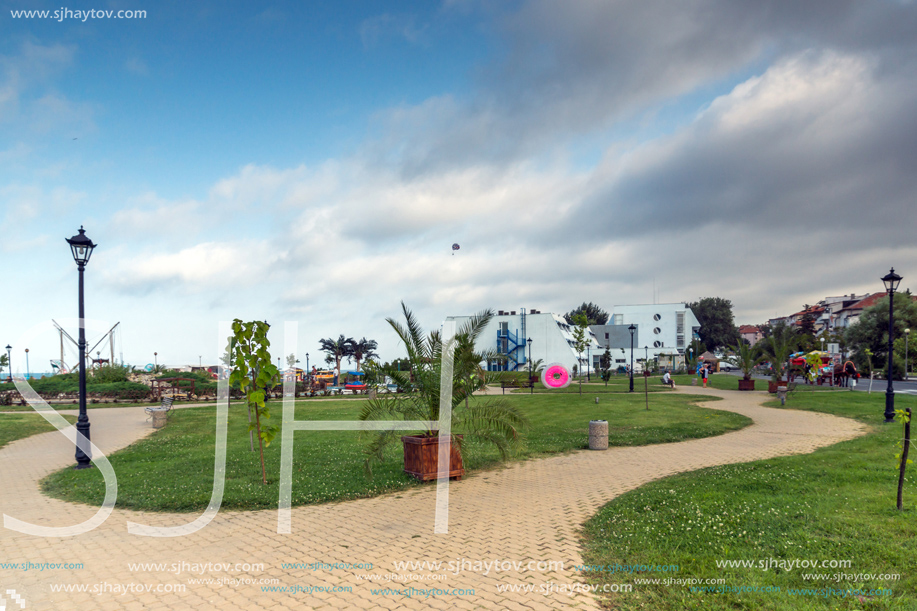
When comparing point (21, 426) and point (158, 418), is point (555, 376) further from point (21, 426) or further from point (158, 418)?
point (21, 426)

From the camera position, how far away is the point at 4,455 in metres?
12.9

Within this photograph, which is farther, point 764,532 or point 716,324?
point 716,324

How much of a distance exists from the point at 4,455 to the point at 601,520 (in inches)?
565

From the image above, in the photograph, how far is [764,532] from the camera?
580cm

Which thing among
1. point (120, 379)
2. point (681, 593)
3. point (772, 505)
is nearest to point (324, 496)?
point (681, 593)

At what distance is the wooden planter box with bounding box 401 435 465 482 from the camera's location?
930 cm

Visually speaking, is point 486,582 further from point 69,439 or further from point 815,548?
point 69,439

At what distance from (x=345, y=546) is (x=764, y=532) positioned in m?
4.69


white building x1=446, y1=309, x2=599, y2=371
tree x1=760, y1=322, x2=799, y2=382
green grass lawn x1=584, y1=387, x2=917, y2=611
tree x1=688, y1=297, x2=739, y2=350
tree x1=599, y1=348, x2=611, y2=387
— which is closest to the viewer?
green grass lawn x1=584, y1=387, x2=917, y2=611

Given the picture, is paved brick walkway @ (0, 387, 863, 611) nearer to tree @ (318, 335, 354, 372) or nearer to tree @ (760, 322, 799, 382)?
tree @ (760, 322, 799, 382)

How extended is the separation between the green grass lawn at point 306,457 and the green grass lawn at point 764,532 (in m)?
3.22

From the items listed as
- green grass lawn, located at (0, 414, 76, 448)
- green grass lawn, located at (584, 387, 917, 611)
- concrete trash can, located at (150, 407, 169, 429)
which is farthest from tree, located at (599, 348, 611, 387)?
green grass lawn, located at (0, 414, 76, 448)

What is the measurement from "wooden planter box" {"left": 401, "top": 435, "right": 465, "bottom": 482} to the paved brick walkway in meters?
0.33

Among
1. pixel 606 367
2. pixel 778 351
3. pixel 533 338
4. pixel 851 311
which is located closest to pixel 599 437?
pixel 778 351
